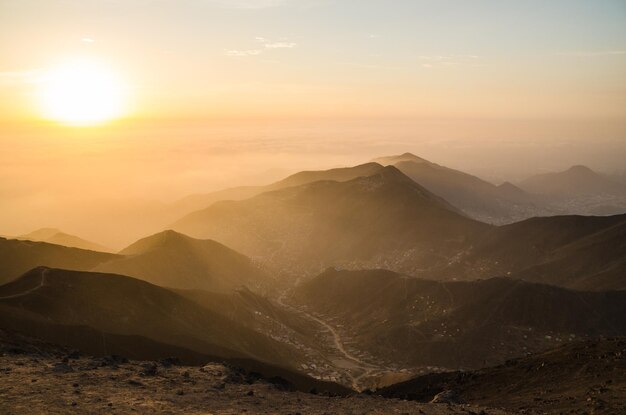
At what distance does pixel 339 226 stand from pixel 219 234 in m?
46.1

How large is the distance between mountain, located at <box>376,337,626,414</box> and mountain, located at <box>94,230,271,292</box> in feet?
260

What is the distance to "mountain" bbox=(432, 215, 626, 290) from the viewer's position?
11325 cm

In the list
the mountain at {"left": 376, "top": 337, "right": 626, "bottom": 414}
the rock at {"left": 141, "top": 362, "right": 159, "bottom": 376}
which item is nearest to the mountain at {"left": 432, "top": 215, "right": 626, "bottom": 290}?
the mountain at {"left": 376, "top": 337, "right": 626, "bottom": 414}

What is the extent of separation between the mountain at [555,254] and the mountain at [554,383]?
83.3 meters

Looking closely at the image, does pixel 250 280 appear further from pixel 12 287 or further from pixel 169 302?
pixel 12 287

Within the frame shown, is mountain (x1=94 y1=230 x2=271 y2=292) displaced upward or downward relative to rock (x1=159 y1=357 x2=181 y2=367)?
downward

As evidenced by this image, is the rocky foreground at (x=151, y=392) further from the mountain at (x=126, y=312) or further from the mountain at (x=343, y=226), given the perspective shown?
the mountain at (x=343, y=226)

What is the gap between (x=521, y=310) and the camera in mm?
91812

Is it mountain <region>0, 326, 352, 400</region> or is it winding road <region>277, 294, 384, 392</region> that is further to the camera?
winding road <region>277, 294, 384, 392</region>

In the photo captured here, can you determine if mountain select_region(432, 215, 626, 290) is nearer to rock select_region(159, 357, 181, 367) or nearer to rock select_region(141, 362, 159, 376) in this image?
rock select_region(159, 357, 181, 367)

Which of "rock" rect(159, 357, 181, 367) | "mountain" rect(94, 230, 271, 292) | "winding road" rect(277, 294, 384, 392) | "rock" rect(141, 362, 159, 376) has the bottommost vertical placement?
"winding road" rect(277, 294, 384, 392)

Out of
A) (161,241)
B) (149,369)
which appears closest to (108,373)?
(149,369)

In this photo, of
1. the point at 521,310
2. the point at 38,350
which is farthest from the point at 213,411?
the point at 521,310

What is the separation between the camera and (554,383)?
29.0 meters
